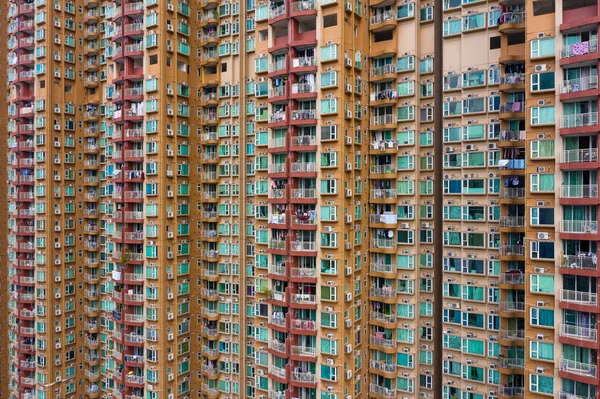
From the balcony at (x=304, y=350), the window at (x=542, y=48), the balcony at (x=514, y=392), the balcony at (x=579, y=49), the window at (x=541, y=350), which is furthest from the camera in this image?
→ the balcony at (x=304, y=350)

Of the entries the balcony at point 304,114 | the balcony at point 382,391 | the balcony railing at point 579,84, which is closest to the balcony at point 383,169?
the balcony at point 304,114

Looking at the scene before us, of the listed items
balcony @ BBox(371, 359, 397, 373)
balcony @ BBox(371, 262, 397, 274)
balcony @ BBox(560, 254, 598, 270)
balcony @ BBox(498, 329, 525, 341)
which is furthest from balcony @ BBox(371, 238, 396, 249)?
balcony @ BBox(560, 254, 598, 270)

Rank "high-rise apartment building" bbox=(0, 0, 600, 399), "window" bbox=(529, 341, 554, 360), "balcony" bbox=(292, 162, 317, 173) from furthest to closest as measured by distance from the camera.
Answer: "balcony" bbox=(292, 162, 317, 173) < "high-rise apartment building" bbox=(0, 0, 600, 399) < "window" bbox=(529, 341, 554, 360)

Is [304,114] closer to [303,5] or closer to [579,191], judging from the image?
[303,5]

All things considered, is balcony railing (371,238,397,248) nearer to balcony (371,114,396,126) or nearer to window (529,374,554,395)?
balcony (371,114,396,126)

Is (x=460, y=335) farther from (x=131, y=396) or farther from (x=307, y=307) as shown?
(x=131, y=396)

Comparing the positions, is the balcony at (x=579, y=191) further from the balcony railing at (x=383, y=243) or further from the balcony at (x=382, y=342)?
the balcony at (x=382, y=342)

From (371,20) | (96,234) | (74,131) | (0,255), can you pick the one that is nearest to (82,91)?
(74,131)
